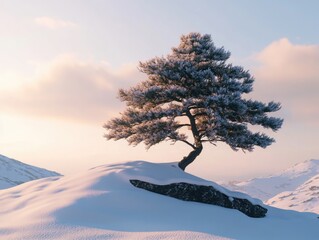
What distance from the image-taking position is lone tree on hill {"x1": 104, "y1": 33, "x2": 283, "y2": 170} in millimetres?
21469

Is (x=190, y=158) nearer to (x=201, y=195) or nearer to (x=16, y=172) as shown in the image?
(x=201, y=195)

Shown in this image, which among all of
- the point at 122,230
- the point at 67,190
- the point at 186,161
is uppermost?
the point at 186,161

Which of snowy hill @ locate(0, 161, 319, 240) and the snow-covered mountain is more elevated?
the snow-covered mountain

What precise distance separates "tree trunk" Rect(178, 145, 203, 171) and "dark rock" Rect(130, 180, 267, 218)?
161 inches

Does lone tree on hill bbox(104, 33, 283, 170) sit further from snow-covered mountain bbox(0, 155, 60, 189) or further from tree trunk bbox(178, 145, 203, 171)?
snow-covered mountain bbox(0, 155, 60, 189)

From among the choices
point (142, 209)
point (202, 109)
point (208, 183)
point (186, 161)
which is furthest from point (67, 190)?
point (202, 109)

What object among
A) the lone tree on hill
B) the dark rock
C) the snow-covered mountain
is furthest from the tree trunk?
the snow-covered mountain

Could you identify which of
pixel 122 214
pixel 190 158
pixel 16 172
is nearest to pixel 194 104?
pixel 190 158

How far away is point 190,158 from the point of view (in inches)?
890

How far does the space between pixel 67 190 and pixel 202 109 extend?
32.1 ft

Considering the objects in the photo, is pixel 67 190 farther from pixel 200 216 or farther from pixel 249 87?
pixel 249 87

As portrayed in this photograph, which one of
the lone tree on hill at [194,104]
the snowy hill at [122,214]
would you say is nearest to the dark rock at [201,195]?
the snowy hill at [122,214]

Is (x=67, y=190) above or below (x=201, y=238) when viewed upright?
above

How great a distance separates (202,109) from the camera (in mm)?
23219
